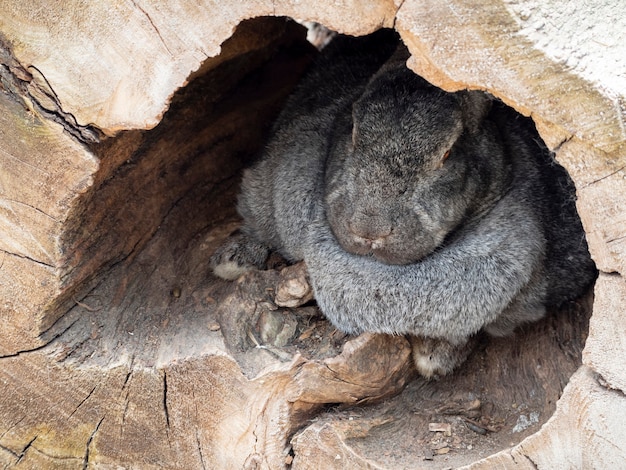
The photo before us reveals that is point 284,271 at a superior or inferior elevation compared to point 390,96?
inferior

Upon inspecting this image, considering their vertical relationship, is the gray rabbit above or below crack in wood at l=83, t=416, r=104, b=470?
above

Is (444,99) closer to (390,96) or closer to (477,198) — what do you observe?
(390,96)

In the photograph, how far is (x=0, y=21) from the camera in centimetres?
319

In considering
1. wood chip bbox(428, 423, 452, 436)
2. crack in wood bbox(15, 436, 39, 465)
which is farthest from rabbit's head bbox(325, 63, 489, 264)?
crack in wood bbox(15, 436, 39, 465)

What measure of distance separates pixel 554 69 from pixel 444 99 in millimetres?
999

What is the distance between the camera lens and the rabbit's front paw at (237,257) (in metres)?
4.38

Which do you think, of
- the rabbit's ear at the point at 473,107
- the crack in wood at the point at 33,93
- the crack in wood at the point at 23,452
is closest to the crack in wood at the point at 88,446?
the crack in wood at the point at 23,452

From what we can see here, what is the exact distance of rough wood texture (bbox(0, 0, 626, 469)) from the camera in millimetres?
2797

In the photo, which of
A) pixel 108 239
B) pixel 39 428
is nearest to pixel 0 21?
pixel 108 239

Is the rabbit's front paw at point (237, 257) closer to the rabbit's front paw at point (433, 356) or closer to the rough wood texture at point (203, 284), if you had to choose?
the rough wood texture at point (203, 284)

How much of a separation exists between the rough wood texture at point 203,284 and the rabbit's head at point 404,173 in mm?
509

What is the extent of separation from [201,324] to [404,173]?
3.99 ft

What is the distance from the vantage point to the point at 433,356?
390 centimetres

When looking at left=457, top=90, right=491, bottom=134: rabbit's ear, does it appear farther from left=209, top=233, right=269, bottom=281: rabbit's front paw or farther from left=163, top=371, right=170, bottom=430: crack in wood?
left=163, top=371, right=170, bottom=430: crack in wood
